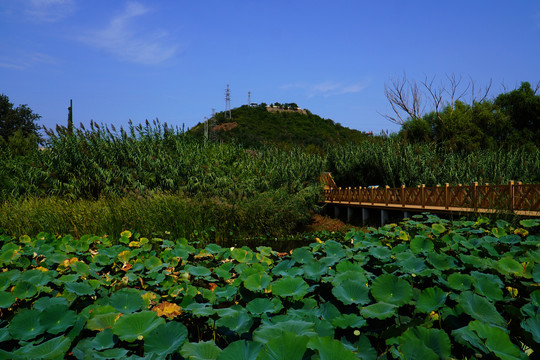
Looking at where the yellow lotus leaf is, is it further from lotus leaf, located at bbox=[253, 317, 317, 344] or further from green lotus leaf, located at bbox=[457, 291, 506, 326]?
green lotus leaf, located at bbox=[457, 291, 506, 326]

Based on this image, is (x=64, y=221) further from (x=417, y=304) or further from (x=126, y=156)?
(x=417, y=304)

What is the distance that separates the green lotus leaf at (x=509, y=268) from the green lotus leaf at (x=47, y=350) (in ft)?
8.40

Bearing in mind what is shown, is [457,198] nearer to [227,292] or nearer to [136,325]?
[227,292]

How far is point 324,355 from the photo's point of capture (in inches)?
47.4

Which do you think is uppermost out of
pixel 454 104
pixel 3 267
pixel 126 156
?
pixel 454 104

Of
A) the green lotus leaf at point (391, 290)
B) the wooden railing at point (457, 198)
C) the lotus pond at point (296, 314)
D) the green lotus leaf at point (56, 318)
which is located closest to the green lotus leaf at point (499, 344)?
the lotus pond at point (296, 314)

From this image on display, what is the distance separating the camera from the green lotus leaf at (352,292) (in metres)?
1.94

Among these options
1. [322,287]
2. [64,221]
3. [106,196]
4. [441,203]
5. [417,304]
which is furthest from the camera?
[441,203]

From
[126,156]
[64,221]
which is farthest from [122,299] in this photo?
[126,156]

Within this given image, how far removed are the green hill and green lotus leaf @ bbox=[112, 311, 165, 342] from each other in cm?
3905

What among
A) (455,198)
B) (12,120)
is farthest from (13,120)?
(455,198)

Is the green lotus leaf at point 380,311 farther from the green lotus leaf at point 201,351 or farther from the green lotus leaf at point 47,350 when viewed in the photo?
the green lotus leaf at point 47,350

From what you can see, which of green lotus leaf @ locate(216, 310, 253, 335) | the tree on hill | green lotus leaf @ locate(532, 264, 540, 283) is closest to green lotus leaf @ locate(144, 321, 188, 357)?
green lotus leaf @ locate(216, 310, 253, 335)

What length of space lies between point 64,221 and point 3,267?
15.1 feet
